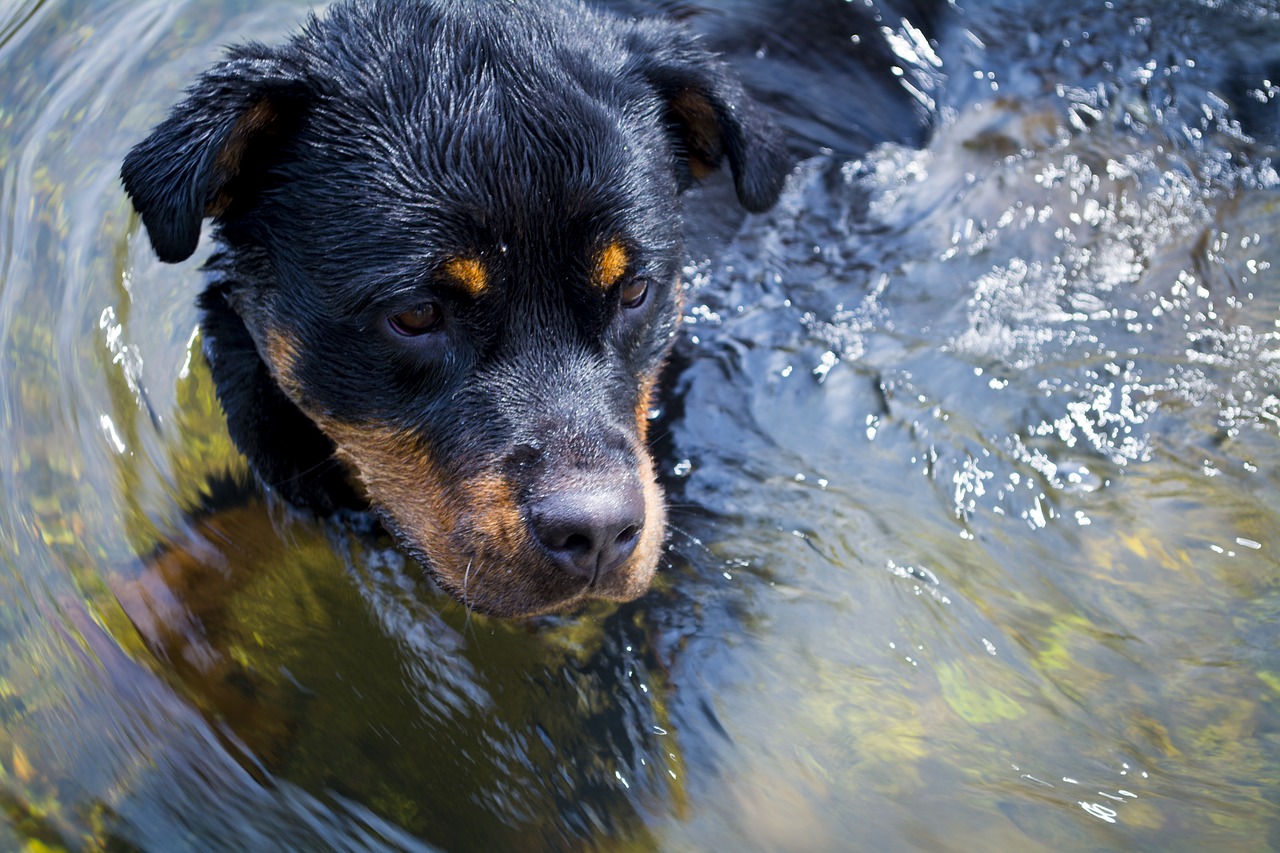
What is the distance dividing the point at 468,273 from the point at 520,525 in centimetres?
60

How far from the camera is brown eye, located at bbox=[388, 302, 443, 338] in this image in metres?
2.73

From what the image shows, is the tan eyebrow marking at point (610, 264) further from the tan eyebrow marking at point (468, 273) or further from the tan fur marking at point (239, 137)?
the tan fur marking at point (239, 137)

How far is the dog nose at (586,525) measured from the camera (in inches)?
99.3

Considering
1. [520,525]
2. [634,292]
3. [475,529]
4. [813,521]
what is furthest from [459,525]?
[813,521]

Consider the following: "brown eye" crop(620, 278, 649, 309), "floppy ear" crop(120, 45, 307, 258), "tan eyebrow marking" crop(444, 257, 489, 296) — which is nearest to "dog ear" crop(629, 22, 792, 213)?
"brown eye" crop(620, 278, 649, 309)

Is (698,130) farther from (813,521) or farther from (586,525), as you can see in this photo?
(586,525)

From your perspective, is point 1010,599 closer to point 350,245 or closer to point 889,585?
point 889,585

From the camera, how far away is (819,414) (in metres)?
3.93

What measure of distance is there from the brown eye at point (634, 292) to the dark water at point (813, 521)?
0.86 metres

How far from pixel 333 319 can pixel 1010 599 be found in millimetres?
2044

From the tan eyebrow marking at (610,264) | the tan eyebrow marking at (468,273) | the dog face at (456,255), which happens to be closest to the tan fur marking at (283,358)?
the dog face at (456,255)

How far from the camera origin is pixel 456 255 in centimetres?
267

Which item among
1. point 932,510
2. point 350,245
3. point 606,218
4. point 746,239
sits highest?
point 350,245

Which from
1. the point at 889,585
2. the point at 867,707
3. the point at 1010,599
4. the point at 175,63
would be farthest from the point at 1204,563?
the point at 175,63
